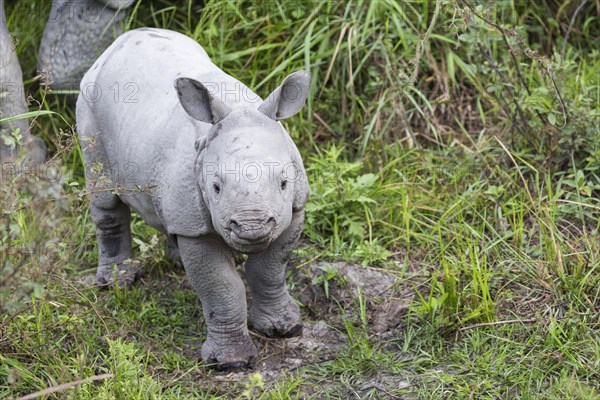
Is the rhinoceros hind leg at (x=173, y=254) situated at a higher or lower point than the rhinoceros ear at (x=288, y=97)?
lower

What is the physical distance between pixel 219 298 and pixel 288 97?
3.19 feet

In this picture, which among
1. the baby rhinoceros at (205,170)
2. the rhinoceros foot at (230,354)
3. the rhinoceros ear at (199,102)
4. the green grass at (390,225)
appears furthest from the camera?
the rhinoceros foot at (230,354)

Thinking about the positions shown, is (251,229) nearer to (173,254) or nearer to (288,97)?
(288,97)

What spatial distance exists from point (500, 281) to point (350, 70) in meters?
1.84

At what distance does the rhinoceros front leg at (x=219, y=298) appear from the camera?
13.1ft

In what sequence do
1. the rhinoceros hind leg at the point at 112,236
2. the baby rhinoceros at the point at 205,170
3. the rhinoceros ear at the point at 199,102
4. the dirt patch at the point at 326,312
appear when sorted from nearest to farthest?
the baby rhinoceros at the point at 205,170 < the rhinoceros ear at the point at 199,102 < the dirt patch at the point at 326,312 < the rhinoceros hind leg at the point at 112,236

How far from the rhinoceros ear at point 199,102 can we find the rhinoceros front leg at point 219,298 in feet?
1.78

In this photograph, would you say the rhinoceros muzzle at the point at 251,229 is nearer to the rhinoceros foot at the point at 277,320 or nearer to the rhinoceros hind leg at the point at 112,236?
the rhinoceros foot at the point at 277,320

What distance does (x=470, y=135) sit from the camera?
231 inches

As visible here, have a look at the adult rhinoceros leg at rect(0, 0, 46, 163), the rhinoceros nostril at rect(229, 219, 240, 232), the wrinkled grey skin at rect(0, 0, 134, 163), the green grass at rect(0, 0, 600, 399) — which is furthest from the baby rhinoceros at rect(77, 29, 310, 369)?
the wrinkled grey skin at rect(0, 0, 134, 163)

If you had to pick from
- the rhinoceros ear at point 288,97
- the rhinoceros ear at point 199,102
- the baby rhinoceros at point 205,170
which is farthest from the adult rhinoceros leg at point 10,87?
the rhinoceros ear at point 288,97

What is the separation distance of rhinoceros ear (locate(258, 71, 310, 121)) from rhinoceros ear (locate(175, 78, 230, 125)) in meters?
0.18

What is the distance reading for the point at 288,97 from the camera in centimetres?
386

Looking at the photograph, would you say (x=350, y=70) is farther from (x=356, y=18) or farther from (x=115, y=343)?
(x=115, y=343)
